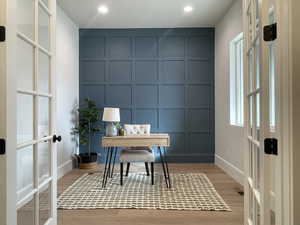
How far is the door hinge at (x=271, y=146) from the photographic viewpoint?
1.21 metres

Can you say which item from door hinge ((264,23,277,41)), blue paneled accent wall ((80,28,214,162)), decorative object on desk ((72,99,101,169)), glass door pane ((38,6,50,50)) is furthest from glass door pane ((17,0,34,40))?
blue paneled accent wall ((80,28,214,162))

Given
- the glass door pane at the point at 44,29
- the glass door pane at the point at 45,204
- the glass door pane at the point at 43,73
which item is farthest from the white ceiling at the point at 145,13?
the glass door pane at the point at 45,204

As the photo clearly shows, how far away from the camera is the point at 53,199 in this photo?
1.99m

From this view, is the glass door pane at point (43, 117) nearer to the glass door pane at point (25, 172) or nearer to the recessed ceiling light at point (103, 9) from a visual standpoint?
the glass door pane at point (25, 172)

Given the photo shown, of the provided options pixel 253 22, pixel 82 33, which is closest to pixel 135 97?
pixel 82 33

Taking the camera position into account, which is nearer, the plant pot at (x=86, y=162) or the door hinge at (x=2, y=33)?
the door hinge at (x=2, y=33)

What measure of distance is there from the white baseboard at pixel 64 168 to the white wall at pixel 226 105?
2705 mm

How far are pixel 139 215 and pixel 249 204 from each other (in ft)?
3.86

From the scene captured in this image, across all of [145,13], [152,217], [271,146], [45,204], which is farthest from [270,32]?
[145,13]

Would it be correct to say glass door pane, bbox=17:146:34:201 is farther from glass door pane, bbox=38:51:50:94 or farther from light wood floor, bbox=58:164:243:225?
light wood floor, bbox=58:164:243:225

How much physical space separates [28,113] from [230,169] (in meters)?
3.34

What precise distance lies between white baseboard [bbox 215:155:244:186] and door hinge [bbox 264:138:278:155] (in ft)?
8.31

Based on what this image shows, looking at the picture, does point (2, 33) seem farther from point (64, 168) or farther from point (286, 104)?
point (64, 168)

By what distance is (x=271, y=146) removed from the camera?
1229 mm
